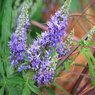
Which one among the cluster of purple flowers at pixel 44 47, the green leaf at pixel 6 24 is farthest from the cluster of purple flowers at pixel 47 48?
the green leaf at pixel 6 24

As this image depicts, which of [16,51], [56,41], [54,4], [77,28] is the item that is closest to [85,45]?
[56,41]

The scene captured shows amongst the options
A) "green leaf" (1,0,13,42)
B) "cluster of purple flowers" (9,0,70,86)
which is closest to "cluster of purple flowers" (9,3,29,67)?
"cluster of purple flowers" (9,0,70,86)

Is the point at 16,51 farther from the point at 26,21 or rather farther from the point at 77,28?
the point at 77,28

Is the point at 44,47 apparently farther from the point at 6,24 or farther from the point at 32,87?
the point at 6,24

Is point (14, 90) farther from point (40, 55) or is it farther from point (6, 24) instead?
point (6, 24)

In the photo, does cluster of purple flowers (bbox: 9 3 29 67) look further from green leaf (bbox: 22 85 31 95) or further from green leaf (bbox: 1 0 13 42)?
green leaf (bbox: 1 0 13 42)

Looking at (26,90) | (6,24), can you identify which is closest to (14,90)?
(26,90)

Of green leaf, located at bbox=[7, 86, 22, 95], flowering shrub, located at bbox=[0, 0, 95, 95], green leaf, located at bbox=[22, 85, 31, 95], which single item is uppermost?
flowering shrub, located at bbox=[0, 0, 95, 95]

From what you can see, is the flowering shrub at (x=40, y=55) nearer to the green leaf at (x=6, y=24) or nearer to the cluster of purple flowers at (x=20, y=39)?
the cluster of purple flowers at (x=20, y=39)

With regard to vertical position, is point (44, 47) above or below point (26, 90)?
above

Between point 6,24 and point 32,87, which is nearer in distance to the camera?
point 32,87
